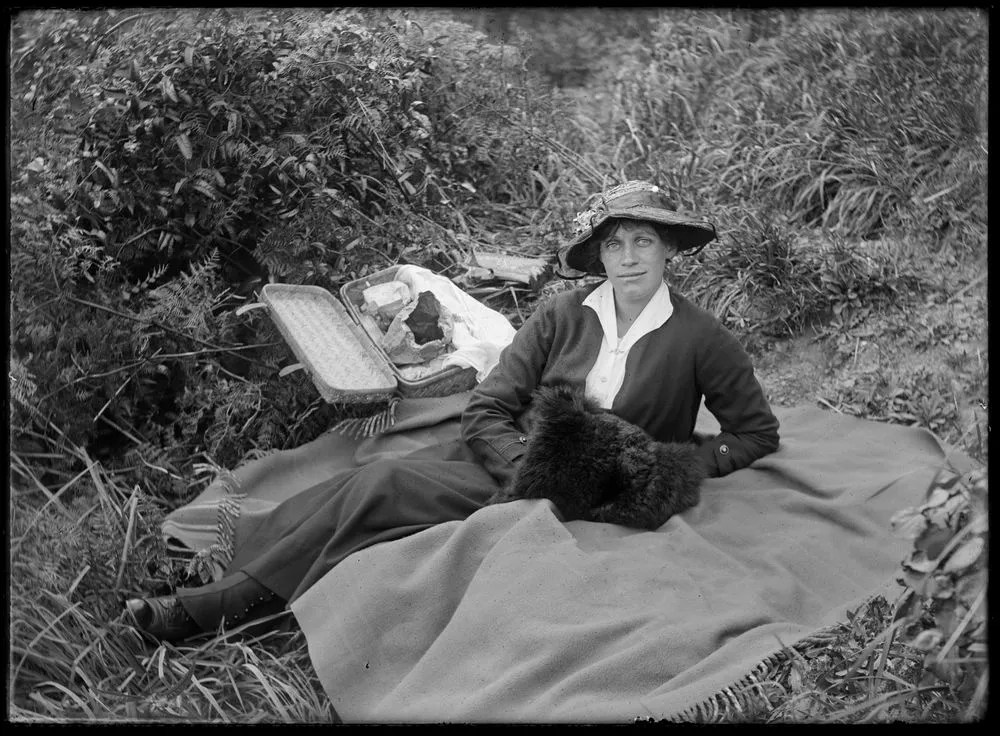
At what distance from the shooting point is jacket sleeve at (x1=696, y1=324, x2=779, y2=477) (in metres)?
3.49

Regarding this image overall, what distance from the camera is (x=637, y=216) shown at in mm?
3369

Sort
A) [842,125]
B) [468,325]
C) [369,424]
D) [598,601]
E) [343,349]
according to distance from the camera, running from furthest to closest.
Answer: [842,125] < [468,325] < [343,349] < [369,424] < [598,601]

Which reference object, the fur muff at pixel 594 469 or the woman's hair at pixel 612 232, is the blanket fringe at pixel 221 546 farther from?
the woman's hair at pixel 612 232

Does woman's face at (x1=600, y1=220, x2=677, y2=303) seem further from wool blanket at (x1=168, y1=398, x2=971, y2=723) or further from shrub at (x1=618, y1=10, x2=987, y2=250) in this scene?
shrub at (x1=618, y1=10, x2=987, y2=250)

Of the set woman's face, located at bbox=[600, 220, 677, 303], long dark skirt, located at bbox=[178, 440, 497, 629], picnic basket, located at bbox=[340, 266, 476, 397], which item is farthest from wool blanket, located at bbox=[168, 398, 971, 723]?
picnic basket, located at bbox=[340, 266, 476, 397]

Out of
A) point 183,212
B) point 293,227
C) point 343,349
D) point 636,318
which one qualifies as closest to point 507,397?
point 636,318

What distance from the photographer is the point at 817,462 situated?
371 centimetres

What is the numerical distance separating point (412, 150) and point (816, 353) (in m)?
2.40

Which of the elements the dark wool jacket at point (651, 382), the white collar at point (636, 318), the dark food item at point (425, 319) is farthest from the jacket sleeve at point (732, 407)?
the dark food item at point (425, 319)

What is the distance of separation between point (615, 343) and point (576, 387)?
0.73 ft

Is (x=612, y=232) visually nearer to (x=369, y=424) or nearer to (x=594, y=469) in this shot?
(x=594, y=469)

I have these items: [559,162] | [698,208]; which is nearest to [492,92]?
[559,162]
